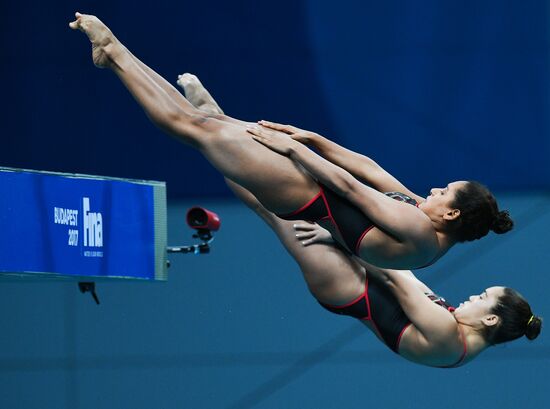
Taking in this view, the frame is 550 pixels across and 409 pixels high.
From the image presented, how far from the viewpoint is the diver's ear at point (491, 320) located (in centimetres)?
498

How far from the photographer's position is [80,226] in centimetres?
549

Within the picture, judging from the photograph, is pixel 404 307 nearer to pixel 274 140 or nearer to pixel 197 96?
pixel 274 140

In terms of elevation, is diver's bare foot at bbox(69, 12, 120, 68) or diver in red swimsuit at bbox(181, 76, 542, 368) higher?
diver's bare foot at bbox(69, 12, 120, 68)

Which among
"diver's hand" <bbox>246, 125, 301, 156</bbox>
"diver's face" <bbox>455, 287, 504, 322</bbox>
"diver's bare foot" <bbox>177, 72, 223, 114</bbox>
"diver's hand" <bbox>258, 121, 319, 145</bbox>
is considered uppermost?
"diver's bare foot" <bbox>177, 72, 223, 114</bbox>

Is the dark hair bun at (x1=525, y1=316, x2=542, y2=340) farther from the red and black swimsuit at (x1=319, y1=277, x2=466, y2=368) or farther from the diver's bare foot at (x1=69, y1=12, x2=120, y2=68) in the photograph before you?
the diver's bare foot at (x1=69, y1=12, x2=120, y2=68)

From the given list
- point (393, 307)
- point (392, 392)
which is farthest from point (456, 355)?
point (392, 392)

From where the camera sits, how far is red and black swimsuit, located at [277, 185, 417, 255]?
4.36 metres

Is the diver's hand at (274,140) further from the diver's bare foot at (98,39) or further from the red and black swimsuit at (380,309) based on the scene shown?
the red and black swimsuit at (380,309)

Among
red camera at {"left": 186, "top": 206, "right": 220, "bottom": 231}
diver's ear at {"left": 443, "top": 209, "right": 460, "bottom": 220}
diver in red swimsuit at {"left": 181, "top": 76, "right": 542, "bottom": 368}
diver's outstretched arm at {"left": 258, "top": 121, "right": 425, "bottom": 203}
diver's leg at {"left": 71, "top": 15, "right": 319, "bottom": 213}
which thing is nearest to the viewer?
diver's leg at {"left": 71, "top": 15, "right": 319, "bottom": 213}

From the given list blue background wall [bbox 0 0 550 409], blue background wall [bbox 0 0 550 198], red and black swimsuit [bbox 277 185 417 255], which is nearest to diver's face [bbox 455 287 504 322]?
red and black swimsuit [bbox 277 185 417 255]

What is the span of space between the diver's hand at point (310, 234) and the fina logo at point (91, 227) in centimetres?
110

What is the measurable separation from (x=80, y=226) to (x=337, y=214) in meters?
1.59

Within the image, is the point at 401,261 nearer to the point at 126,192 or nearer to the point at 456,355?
the point at 456,355

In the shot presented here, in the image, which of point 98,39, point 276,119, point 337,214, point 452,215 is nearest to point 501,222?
point 452,215
